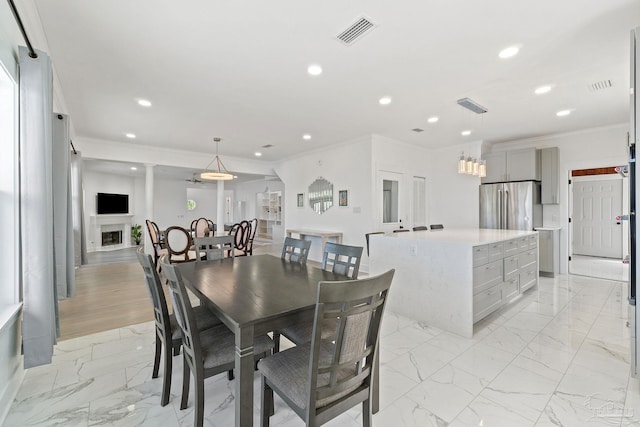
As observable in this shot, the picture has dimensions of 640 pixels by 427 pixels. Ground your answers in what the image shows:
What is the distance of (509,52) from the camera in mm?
2639

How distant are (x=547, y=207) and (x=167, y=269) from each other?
683cm

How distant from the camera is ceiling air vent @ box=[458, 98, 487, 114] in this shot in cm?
374

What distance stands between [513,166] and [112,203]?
10978mm

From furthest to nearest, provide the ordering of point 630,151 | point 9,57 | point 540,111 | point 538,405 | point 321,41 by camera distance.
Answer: point 540,111
point 321,41
point 630,151
point 538,405
point 9,57

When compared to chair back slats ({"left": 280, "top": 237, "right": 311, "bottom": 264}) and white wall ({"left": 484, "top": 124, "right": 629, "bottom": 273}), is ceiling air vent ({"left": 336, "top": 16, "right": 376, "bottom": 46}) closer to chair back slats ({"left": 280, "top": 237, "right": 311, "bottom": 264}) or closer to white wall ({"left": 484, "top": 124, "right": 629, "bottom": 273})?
chair back slats ({"left": 280, "top": 237, "right": 311, "bottom": 264})

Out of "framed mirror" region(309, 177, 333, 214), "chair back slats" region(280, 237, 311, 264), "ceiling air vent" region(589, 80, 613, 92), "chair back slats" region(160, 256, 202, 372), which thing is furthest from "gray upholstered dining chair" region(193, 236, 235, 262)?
"ceiling air vent" region(589, 80, 613, 92)

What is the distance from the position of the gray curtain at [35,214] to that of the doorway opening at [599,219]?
8305 mm

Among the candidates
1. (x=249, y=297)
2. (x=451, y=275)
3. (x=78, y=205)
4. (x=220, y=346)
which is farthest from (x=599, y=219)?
(x=78, y=205)

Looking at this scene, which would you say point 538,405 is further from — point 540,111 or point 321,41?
point 540,111

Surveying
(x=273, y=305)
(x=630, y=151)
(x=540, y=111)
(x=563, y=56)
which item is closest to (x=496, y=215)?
(x=540, y=111)

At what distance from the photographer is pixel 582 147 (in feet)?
17.1

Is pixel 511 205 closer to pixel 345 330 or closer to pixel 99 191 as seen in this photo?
pixel 345 330

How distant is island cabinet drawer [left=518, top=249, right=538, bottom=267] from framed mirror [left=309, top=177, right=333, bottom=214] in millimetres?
3705

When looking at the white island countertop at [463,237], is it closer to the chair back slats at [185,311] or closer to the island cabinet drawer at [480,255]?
the island cabinet drawer at [480,255]
